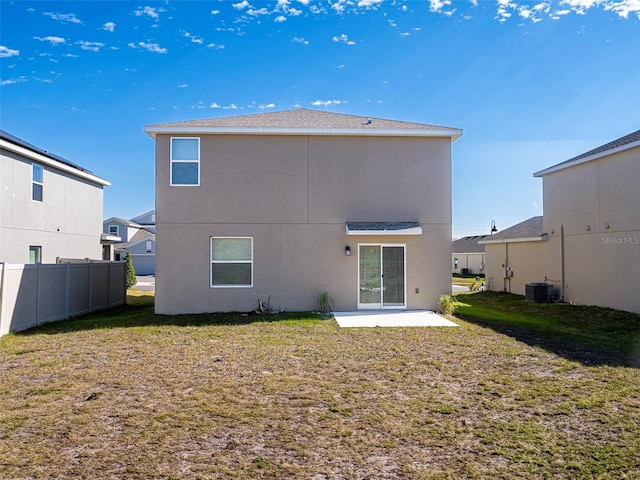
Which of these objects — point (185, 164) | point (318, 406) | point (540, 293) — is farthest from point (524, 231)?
point (318, 406)

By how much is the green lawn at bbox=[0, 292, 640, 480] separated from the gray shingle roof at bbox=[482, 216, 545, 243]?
987 centimetres

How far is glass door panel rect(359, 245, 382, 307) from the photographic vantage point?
12688mm

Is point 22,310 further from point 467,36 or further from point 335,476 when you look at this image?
point 467,36

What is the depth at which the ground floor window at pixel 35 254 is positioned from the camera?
1580cm

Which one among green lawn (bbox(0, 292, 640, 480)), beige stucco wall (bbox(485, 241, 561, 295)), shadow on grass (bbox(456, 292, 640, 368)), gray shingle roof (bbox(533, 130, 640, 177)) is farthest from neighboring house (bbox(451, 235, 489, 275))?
green lawn (bbox(0, 292, 640, 480))

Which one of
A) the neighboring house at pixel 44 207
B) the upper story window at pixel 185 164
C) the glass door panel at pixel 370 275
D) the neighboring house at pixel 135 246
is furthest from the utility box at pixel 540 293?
the neighboring house at pixel 135 246

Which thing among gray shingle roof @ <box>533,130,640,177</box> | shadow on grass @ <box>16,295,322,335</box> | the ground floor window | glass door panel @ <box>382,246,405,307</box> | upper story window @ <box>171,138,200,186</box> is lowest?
shadow on grass @ <box>16,295,322,335</box>

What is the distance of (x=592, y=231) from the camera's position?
14.3m

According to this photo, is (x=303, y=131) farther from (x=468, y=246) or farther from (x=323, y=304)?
(x=468, y=246)

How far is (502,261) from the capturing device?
70.8 feet

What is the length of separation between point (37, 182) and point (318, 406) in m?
16.4

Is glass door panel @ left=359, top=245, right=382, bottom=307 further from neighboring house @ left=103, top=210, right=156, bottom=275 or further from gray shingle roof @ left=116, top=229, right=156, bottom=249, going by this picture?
gray shingle roof @ left=116, top=229, right=156, bottom=249

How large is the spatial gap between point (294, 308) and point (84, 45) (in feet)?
34.7

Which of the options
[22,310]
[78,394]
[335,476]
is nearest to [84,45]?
[22,310]
